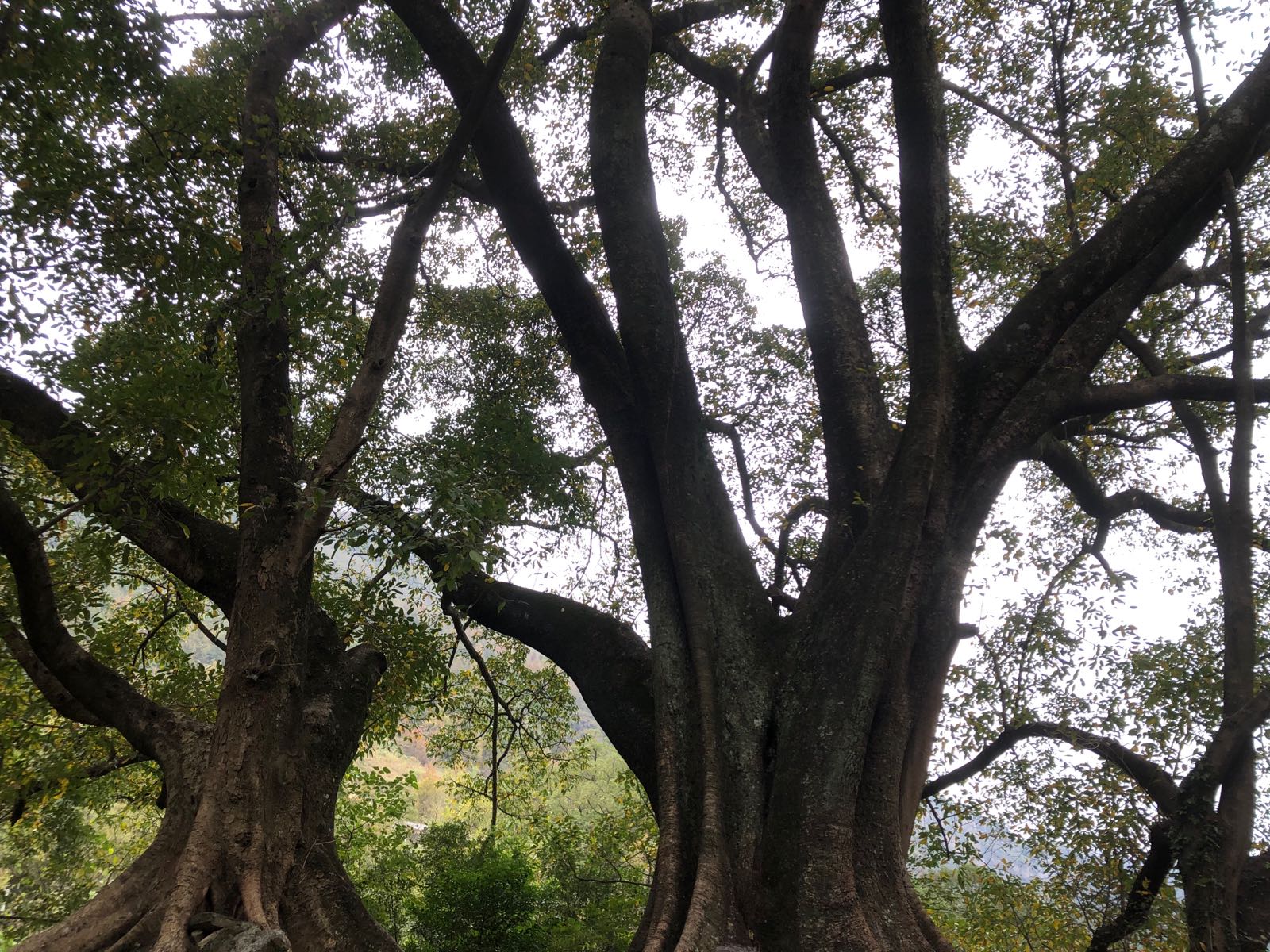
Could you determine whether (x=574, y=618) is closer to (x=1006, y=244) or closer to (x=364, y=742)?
(x=364, y=742)

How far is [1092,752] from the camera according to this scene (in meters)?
5.68

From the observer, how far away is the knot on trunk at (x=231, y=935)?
3.07m

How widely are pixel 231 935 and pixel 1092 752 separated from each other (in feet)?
19.4

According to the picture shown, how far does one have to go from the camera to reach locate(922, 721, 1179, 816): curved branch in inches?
195

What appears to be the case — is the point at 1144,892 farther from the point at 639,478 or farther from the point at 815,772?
the point at 639,478

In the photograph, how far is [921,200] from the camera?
13.1ft

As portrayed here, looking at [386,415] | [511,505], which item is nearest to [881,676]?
[511,505]

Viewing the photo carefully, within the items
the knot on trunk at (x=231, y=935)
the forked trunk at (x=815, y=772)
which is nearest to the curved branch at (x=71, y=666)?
the knot on trunk at (x=231, y=935)

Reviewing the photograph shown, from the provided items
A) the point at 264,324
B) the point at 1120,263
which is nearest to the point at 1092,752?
the point at 1120,263

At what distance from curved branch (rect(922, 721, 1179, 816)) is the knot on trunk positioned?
3795mm

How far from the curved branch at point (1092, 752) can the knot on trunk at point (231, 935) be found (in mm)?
3795

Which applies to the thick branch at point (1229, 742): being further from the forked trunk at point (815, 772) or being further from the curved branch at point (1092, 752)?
the forked trunk at point (815, 772)

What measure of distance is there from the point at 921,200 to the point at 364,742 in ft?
25.1

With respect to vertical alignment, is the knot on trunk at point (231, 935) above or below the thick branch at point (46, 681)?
below
